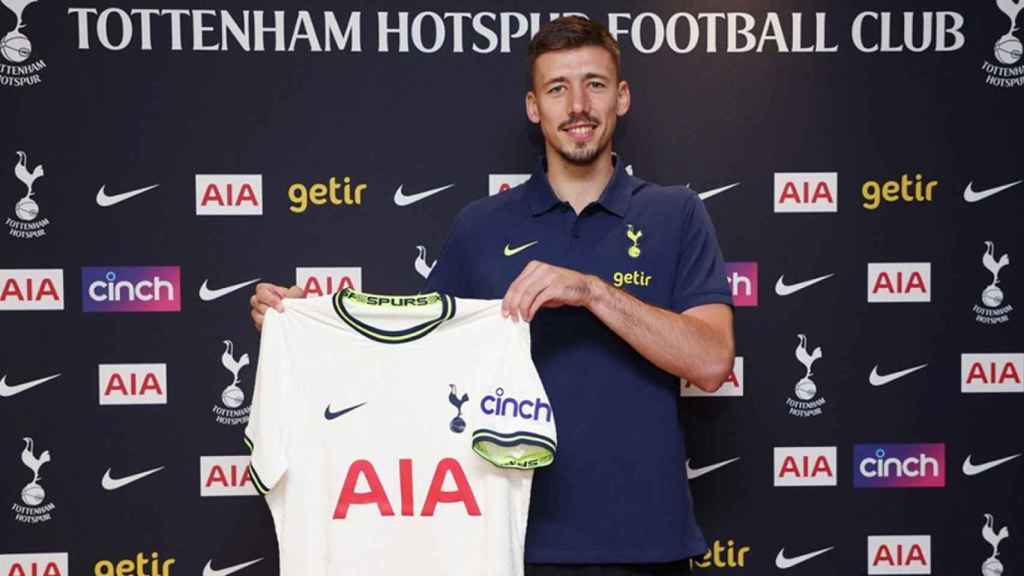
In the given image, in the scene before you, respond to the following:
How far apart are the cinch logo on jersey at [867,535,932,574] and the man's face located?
59.5 inches

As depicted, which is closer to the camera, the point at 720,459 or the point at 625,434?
the point at 625,434

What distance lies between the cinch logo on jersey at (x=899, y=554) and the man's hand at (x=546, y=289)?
1.47 meters

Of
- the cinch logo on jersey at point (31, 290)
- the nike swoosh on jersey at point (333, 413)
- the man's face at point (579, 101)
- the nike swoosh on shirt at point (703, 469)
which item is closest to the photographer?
the nike swoosh on jersey at point (333, 413)

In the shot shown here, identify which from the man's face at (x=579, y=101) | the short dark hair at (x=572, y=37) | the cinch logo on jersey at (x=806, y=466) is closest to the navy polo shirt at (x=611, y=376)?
the man's face at (x=579, y=101)

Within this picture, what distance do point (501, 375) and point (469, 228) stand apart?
43 centimetres

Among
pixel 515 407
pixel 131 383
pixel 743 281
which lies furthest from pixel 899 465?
pixel 131 383

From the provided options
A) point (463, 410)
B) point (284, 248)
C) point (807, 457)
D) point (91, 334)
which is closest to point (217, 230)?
point (284, 248)

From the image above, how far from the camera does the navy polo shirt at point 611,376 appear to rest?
1.94 m

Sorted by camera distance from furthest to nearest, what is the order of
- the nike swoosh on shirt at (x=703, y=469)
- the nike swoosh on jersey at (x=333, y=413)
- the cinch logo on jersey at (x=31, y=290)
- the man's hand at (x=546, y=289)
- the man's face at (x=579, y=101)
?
the nike swoosh on shirt at (x=703, y=469)
the cinch logo on jersey at (x=31, y=290)
the man's face at (x=579, y=101)
the nike swoosh on jersey at (x=333, y=413)
the man's hand at (x=546, y=289)

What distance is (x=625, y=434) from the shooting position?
195 centimetres

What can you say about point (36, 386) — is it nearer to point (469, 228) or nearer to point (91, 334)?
point (91, 334)

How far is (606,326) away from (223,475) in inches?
52.0

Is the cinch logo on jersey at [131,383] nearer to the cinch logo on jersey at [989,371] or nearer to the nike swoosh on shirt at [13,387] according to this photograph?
the nike swoosh on shirt at [13,387]

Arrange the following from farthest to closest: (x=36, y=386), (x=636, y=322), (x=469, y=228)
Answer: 1. (x=36, y=386)
2. (x=469, y=228)
3. (x=636, y=322)
